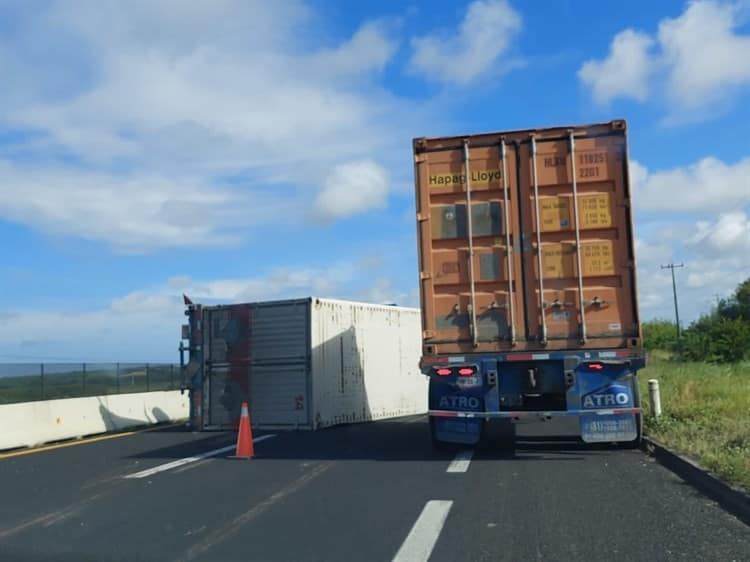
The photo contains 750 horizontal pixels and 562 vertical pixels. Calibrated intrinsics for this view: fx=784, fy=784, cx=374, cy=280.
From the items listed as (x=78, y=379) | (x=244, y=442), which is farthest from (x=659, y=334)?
(x=244, y=442)

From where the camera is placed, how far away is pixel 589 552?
6.01 m

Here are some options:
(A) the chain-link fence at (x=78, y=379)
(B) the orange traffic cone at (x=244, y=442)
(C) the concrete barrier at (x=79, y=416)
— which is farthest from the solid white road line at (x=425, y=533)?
(A) the chain-link fence at (x=78, y=379)

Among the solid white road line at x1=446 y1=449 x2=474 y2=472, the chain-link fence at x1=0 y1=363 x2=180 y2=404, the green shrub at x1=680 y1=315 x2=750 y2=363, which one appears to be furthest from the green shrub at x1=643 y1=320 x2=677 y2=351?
the solid white road line at x1=446 y1=449 x2=474 y2=472

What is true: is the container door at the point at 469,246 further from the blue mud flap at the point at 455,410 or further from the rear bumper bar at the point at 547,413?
the rear bumper bar at the point at 547,413

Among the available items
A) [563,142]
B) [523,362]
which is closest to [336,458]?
[523,362]

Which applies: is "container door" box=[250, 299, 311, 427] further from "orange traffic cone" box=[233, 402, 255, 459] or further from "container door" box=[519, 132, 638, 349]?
"container door" box=[519, 132, 638, 349]

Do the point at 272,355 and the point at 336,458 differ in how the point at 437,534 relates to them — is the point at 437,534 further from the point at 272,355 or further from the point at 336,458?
the point at 272,355

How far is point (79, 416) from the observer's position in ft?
54.9

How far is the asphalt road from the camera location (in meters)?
6.26

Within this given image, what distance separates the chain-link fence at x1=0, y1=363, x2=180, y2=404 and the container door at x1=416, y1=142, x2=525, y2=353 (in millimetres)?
12916

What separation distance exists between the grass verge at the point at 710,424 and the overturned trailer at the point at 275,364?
21.6ft

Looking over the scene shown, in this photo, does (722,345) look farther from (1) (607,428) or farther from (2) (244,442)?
(2) (244,442)

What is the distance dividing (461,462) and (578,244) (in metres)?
3.45

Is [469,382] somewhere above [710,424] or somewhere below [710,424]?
above
